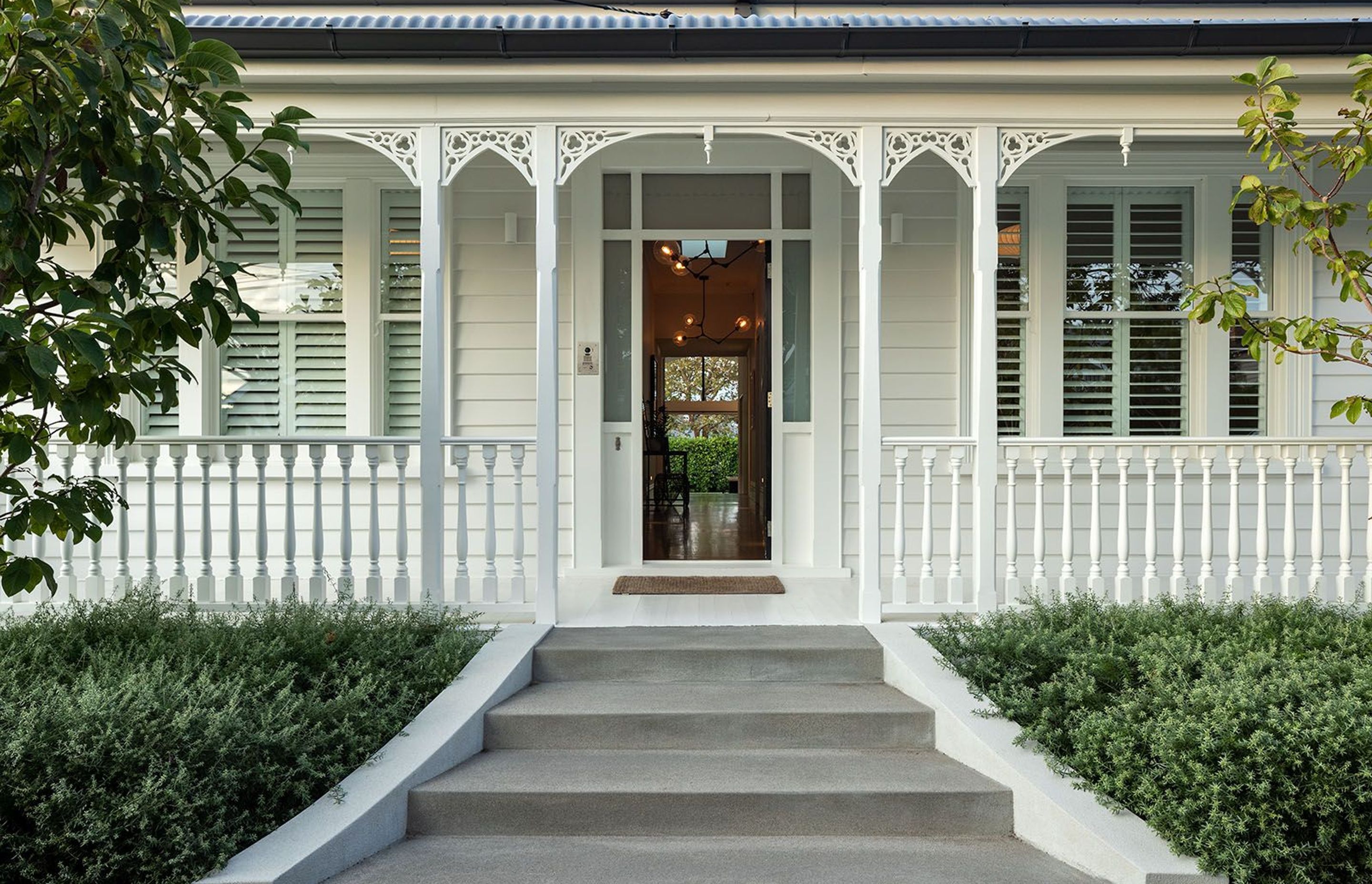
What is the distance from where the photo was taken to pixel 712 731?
347 centimetres

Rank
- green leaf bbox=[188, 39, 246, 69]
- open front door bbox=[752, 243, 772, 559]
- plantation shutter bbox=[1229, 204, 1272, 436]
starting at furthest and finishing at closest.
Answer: open front door bbox=[752, 243, 772, 559] < plantation shutter bbox=[1229, 204, 1272, 436] < green leaf bbox=[188, 39, 246, 69]

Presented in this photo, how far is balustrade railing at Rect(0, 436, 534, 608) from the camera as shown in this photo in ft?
14.4

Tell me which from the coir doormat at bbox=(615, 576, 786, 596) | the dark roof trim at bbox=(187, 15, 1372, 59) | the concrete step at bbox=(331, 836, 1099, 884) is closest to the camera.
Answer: the concrete step at bbox=(331, 836, 1099, 884)

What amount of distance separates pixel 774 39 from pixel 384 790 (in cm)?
344

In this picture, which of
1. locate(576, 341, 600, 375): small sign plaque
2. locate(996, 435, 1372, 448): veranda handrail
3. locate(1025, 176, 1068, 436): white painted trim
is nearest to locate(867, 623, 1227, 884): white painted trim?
locate(996, 435, 1372, 448): veranda handrail

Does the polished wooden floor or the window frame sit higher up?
the window frame

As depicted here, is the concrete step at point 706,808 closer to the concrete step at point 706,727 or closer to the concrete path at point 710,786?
the concrete path at point 710,786

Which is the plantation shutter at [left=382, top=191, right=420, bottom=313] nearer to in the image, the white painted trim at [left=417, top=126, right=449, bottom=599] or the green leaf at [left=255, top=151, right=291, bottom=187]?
the white painted trim at [left=417, top=126, right=449, bottom=599]

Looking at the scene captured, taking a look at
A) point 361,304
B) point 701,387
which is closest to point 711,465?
point 701,387

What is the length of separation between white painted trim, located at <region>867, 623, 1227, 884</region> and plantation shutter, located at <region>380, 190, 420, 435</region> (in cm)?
358

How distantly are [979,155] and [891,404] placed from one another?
6.10 ft

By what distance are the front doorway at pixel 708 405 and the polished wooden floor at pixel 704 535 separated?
0.07 ft

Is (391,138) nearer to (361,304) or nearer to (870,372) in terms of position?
(361,304)

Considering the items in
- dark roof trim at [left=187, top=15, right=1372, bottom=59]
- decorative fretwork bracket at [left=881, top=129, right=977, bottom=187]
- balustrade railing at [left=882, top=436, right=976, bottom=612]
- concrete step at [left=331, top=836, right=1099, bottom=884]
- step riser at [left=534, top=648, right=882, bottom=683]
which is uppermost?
Answer: dark roof trim at [left=187, top=15, right=1372, bottom=59]
